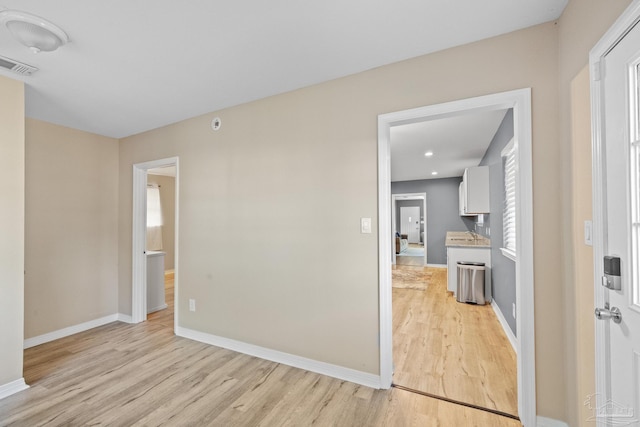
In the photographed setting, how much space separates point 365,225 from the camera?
2.30m

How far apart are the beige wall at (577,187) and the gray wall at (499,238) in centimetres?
150

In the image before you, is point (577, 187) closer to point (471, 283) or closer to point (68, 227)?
point (471, 283)

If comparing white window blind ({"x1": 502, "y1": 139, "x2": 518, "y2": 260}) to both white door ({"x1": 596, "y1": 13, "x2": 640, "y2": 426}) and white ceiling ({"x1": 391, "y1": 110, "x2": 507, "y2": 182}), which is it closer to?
white ceiling ({"x1": 391, "y1": 110, "x2": 507, "y2": 182})

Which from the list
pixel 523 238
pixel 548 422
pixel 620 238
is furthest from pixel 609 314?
pixel 548 422

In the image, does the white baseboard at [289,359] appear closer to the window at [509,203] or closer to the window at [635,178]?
the window at [635,178]

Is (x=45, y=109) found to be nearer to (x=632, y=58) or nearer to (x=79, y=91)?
(x=79, y=91)

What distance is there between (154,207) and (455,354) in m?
7.06

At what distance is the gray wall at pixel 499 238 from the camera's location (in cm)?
313

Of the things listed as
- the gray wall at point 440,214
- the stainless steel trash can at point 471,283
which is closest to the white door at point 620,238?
the stainless steel trash can at point 471,283

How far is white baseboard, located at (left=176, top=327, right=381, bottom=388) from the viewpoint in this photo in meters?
2.28

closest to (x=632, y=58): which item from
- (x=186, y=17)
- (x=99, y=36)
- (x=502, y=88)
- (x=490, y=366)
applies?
(x=502, y=88)

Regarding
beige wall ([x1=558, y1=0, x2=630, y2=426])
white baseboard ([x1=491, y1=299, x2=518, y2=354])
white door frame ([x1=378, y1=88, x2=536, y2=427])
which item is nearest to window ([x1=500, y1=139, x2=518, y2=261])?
white baseboard ([x1=491, y1=299, x2=518, y2=354])

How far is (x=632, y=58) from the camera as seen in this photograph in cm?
107

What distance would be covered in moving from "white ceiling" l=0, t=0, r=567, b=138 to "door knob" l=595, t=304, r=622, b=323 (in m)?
1.65
